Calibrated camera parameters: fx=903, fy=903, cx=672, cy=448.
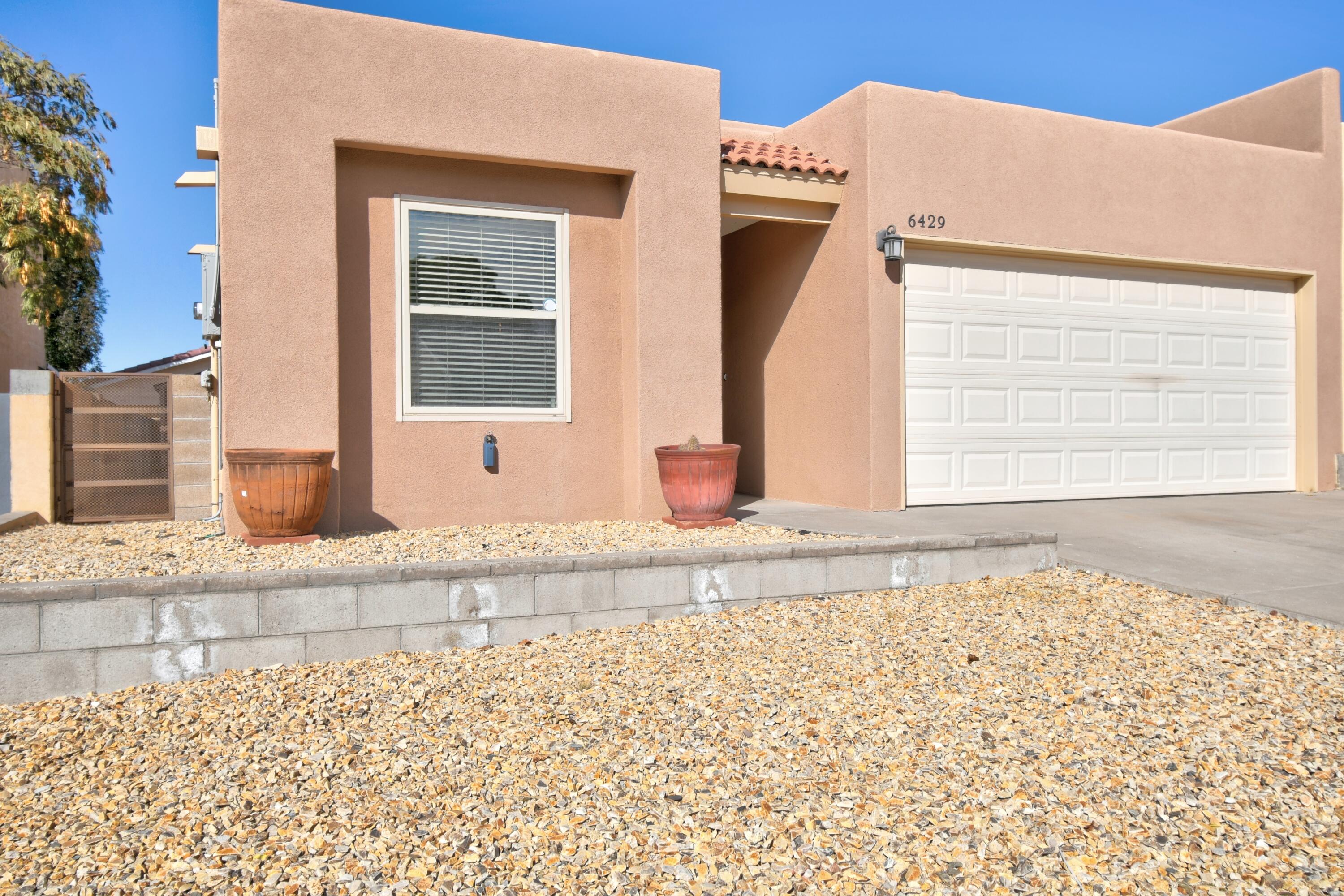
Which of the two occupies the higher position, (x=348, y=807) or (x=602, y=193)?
(x=602, y=193)

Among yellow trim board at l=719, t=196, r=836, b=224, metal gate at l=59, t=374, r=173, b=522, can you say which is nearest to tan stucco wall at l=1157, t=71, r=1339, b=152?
yellow trim board at l=719, t=196, r=836, b=224

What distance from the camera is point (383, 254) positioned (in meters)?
6.69

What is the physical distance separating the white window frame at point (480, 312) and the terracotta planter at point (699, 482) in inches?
42.5

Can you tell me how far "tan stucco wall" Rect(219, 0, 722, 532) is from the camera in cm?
614

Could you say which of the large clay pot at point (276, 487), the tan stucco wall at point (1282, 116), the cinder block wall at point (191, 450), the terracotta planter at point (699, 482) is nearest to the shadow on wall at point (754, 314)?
the terracotta planter at point (699, 482)

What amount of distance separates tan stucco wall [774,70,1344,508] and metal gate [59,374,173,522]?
20.1 feet

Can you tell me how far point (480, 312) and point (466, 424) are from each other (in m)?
0.87

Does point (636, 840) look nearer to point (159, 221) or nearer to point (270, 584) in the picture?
point (270, 584)

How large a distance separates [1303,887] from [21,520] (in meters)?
9.05

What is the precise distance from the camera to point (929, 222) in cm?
792

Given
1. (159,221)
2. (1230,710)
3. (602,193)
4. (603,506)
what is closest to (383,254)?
(602,193)

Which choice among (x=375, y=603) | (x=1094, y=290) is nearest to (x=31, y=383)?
(x=375, y=603)

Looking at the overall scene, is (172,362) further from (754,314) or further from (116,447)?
(754,314)

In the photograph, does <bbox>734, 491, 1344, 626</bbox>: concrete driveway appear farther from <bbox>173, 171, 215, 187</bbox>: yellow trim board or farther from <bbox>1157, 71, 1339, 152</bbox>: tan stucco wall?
<bbox>173, 171, 215, 187</bbox>: yellow trim board
